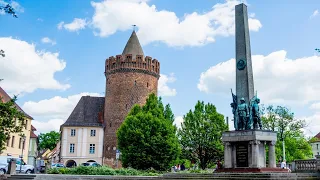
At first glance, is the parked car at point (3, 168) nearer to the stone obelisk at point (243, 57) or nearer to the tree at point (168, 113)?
the stone obelisk at point (243, 57)

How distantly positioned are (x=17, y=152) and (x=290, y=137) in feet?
123

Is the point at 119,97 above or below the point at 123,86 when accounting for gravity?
below

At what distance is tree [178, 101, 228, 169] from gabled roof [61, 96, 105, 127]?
17.8 meters

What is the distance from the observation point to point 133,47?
200ft

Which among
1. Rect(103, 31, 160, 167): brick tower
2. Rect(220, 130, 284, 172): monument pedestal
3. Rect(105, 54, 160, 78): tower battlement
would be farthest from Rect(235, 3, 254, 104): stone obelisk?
Rect(105, 54, 160, 78): tower battlement

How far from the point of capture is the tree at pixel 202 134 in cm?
4634

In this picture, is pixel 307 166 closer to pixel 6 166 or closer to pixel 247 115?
pixel 247 115

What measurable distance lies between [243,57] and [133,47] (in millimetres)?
40576

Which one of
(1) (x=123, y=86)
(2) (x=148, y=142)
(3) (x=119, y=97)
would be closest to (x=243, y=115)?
(2) (x=148, y=142)

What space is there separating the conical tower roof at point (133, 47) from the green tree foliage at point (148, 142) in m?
17.9

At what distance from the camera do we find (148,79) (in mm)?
59281

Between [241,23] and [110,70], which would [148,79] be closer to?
[110,70]

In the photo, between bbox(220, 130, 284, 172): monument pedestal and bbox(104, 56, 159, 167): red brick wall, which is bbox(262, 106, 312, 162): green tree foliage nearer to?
bbox(104, 56, 159, 167): red brick wall

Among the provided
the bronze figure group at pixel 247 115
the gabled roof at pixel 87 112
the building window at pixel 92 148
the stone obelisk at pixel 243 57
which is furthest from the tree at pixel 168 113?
the bronze figure group at pixel 247 115
